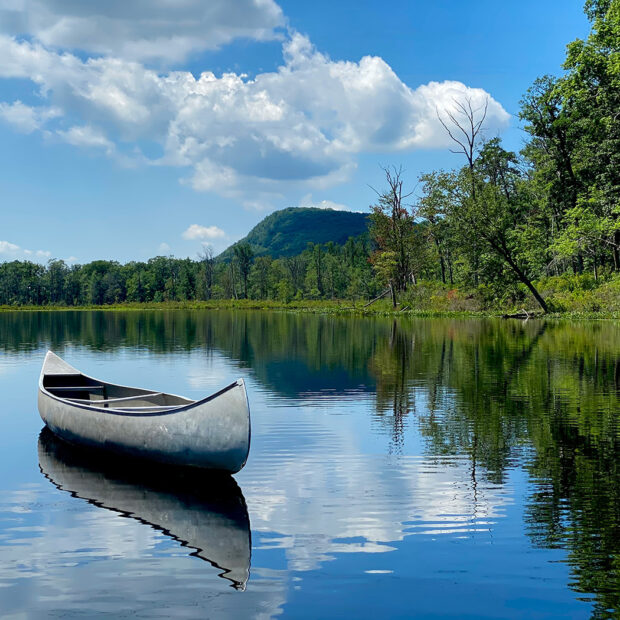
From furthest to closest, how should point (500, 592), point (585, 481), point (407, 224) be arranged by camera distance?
point (407, 224), point (585, 481), point (500, 592)

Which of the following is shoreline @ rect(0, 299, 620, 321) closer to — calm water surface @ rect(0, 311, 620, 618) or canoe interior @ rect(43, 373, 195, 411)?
calm water surface @ rect(0, 311, 620, 618)

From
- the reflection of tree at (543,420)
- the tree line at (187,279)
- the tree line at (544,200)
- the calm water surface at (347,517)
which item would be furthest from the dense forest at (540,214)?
the tree line at (187,279)

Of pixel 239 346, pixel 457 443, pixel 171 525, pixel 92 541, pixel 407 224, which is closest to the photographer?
pixel 92 541

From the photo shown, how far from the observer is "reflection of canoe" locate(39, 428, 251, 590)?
26.5 ft

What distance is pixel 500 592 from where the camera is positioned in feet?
22.0

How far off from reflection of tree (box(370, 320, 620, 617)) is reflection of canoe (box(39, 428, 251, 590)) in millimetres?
3804

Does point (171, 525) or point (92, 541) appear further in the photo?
point (171, 525)

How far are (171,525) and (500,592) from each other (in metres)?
4.46

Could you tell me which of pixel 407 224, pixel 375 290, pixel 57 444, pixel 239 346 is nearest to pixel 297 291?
pixel 375 290

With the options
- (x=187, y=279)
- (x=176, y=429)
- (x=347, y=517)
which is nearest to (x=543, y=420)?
(x=347, y=517)

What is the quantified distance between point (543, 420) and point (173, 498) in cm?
941

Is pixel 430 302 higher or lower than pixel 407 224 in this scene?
lower

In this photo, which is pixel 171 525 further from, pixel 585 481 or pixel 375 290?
pixel 375 290

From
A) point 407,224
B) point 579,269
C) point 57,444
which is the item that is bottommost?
point 57,444
